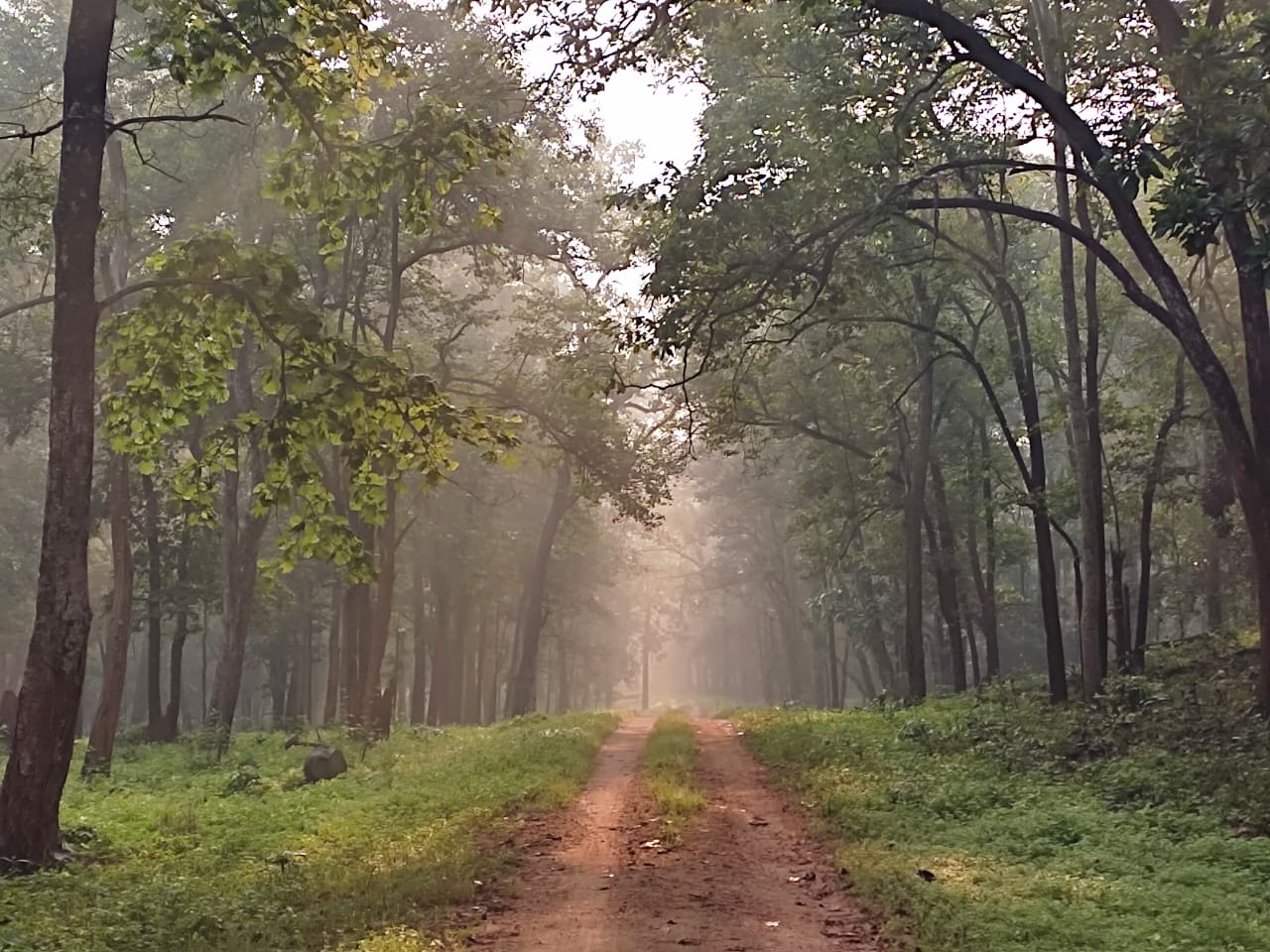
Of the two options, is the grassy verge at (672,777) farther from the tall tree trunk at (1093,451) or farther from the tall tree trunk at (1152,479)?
the tall tree trunk at (1152,479)

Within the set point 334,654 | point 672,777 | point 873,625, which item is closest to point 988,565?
point 873,625

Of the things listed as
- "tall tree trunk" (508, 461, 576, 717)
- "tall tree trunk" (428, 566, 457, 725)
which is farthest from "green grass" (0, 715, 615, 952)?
"tall tree trunk" (428, 566, 457, 725)

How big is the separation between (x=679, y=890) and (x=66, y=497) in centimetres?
695

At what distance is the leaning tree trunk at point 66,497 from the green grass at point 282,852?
898mm

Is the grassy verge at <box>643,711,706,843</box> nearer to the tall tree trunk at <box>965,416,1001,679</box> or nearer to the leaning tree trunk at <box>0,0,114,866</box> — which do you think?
the leaning tree trunk at <box>0,0,114,866</box>

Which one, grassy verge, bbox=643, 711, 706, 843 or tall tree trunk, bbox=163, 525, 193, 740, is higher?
tall tree trunk, bbox=163, 525, 193, 740

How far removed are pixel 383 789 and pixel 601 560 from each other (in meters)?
39.0

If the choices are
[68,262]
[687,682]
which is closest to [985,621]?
[68,262]

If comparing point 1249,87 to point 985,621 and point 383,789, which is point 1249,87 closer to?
point 383,789

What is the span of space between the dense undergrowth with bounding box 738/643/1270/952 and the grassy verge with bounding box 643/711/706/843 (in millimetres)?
1572

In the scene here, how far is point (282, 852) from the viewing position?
1098 cm

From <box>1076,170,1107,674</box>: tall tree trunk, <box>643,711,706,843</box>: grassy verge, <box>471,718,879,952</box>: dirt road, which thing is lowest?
<box>471,718,879,952</box>: dirt road

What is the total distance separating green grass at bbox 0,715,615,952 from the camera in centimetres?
802

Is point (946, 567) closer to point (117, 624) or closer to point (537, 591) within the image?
point (537, 591)
